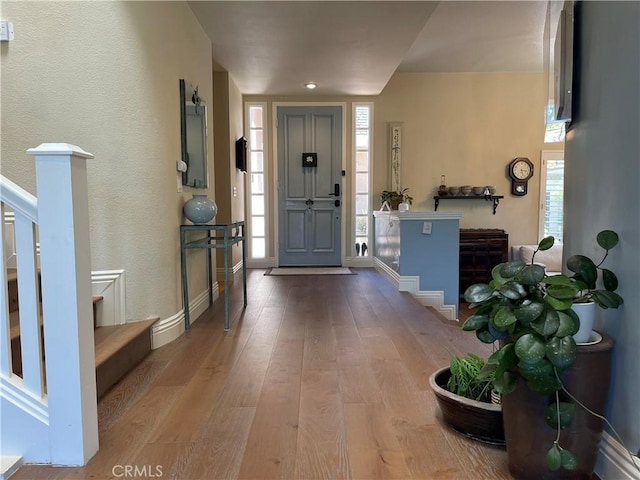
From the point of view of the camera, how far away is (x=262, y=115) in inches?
240

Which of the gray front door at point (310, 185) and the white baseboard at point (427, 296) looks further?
the gray front door at point (310, 185)

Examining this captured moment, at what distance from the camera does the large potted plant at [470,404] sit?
4.99 feet

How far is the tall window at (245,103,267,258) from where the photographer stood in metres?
6.10

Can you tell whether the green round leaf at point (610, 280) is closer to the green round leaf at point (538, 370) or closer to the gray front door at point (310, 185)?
the green round leaf at point (538, 370)

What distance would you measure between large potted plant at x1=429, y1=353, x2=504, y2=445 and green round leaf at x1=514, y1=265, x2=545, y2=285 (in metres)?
0.46

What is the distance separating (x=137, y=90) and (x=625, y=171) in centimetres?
243

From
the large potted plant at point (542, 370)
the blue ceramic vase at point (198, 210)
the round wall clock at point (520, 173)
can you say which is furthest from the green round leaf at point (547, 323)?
the round wall clock at point (520, 173)

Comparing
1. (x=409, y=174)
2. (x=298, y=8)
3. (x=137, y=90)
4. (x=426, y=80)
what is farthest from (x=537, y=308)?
(x=426, y=80)

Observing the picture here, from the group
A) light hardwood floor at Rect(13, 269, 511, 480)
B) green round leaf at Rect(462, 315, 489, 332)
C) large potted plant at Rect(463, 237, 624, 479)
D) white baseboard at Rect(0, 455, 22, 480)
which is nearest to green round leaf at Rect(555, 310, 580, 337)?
large potted plant at Rect(463, 237, 624, 479)

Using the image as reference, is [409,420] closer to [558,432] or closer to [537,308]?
[558,432]

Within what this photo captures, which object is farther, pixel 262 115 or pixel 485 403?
pixel 262 115

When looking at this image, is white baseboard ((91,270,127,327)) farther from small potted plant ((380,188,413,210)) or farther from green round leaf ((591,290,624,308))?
small potted plant ((380,188,413,210))
